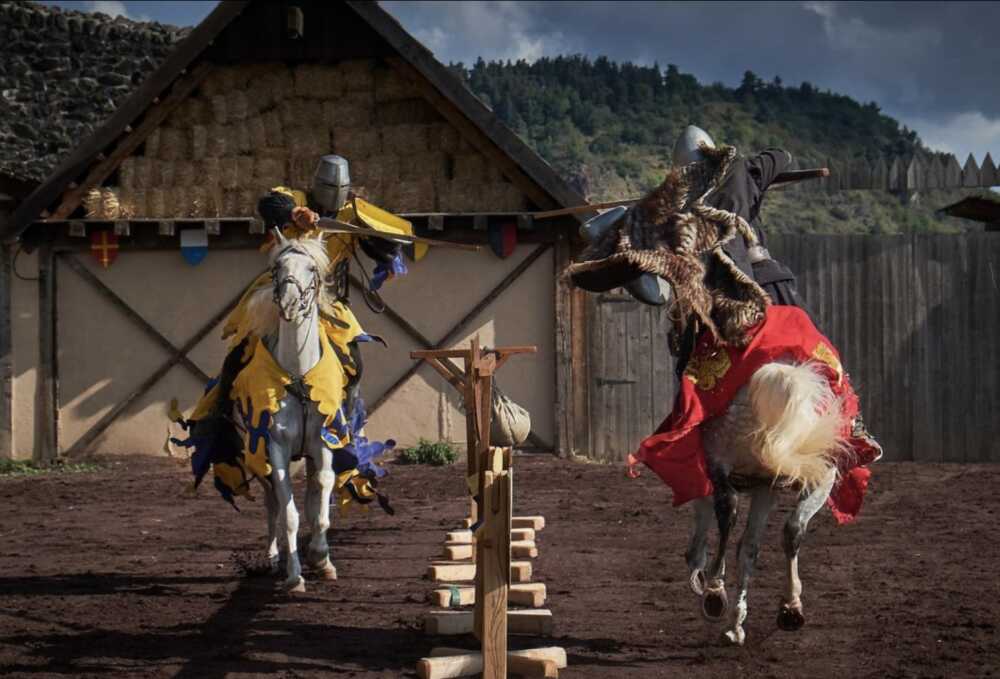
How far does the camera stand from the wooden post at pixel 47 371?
56.9 feet

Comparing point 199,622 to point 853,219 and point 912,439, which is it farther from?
point 853,219

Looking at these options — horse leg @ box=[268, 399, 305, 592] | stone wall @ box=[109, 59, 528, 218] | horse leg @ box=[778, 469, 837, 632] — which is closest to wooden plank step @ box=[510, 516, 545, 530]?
horse leg @ box=[268, 399, 305, 592]

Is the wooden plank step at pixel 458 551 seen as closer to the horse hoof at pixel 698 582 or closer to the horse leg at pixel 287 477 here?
the horse leg at pixel 287 477

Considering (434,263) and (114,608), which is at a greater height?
(434,263)

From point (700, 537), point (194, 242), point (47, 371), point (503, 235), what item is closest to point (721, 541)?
point (700, 537)

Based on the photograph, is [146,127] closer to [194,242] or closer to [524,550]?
[194,242]

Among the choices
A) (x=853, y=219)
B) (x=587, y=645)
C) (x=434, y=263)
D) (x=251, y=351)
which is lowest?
(x=587, y=645)

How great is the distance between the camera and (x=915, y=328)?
658 inches

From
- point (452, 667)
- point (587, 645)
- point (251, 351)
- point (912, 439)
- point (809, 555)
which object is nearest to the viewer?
point (452, 667)

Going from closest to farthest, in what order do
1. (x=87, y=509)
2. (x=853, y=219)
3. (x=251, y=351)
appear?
(x=251, y=351), (x=87, y=509), (x=853, y=219)

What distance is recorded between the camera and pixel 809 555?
409 inches

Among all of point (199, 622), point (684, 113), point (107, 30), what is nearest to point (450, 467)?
point (199, 622)

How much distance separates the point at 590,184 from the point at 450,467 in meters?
30.9

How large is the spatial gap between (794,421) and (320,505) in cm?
361
